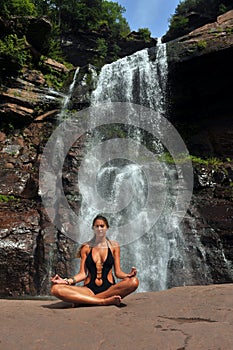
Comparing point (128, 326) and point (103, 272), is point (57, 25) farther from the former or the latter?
point (128, 326)

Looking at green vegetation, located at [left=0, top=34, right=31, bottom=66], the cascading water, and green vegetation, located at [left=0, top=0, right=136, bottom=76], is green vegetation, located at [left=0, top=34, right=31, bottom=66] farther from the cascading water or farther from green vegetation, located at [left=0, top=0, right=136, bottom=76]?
the cascading water

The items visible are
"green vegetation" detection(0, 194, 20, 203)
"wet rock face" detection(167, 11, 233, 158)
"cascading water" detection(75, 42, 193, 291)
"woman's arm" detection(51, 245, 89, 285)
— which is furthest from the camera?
"wet rock face" detection(167, 11, 233, 158)

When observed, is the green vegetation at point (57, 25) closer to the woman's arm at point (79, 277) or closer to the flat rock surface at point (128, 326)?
the woman's arm at point (79, 277)

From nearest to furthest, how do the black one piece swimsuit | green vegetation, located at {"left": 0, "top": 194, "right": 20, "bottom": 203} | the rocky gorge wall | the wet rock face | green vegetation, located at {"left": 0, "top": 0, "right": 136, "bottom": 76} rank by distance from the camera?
the black one piece swimsuit, the rocky gorge wall, green vegetation, located at {"left": 0, "top": 194, "right": 20, "bottom": 203}, the wet rock face, green vegetation, located at {"left": 0, "top": 0, "right": 136, "bottom": 76}

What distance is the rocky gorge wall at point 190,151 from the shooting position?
946 cm

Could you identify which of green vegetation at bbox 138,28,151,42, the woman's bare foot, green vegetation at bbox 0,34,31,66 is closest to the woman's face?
the woman's bare foot

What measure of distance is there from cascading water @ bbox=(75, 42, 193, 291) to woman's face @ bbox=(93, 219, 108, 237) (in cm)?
578

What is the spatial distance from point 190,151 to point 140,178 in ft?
18.2

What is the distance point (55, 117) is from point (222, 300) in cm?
1429

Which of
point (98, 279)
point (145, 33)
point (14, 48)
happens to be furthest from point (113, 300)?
point (145, 33)

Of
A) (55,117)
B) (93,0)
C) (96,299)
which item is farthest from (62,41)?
(96,299)

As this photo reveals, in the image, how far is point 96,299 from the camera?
343 centimetres

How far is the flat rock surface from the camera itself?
6.64ft

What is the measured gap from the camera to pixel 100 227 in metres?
4.02
